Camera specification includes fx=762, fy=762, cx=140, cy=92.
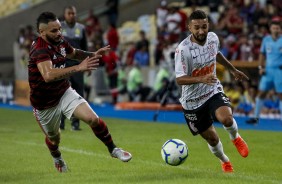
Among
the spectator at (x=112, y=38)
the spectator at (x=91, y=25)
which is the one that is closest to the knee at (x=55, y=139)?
the spectator at (x=112, y=38)

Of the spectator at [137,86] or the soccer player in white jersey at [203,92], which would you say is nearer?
the soccer player in white jersey at [203,92]

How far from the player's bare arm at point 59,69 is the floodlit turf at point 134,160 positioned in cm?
127

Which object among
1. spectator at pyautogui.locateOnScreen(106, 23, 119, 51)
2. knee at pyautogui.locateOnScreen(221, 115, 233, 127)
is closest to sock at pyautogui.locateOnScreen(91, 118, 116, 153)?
knee at pyautogui.locateOnScreen(221, 115, 233, 127)

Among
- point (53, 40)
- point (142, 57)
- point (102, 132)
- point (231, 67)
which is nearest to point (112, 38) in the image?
point (142, 57)

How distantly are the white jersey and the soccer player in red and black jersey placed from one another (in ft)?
3.25

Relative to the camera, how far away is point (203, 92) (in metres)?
10.0

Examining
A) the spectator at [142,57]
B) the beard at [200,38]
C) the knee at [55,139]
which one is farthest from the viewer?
the spectator at [142,57]

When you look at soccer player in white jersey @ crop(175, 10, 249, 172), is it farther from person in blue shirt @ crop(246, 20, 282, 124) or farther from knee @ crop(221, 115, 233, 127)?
person in blue shirt @ crop(246, 20, 282, 124)

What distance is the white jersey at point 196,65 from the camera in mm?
9891

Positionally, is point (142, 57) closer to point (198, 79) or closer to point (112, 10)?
point (112, 10)

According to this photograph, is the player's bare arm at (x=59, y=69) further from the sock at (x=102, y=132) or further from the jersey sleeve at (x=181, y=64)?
the jersey sleeve at (x=181, y=64)

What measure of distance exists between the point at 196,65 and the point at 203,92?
0.37 meters

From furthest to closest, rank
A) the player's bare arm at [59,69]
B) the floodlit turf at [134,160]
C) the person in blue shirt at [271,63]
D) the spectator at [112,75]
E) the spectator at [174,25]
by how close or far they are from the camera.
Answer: the spectator at [112,75]
the spectator at [174,25]
the person in blue shirt at [271,63]
the floodlit turf at [134,160]
the player's bare arm at [59,69]

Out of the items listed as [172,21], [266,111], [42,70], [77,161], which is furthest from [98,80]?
[42,70]
